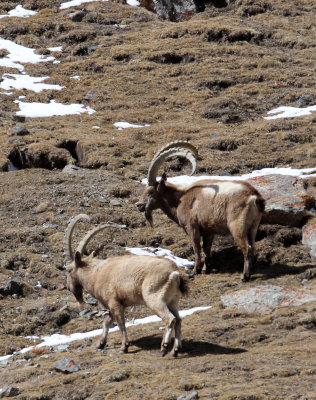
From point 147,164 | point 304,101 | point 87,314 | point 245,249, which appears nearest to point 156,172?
point 245,249

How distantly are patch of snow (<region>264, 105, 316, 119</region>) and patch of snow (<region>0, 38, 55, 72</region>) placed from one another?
1752 cm

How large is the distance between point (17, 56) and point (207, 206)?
96.6 feet

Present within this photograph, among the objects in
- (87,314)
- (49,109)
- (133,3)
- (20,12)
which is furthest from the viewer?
(133,3)

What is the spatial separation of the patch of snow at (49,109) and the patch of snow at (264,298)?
21.0 metres

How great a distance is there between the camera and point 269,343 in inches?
412

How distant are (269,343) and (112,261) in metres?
3.38

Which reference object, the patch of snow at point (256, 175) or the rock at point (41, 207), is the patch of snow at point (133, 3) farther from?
the rock at point (41, 207)

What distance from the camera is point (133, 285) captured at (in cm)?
1062

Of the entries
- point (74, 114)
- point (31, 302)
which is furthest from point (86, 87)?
point (31, 302)

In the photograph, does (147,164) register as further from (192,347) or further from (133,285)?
(192,347)

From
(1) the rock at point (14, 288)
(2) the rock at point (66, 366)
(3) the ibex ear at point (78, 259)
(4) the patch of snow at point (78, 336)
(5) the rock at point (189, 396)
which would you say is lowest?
(4) the patch of snow at point (78, 336)

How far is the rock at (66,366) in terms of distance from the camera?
10.0 meters

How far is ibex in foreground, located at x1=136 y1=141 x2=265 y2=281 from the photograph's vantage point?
1459 centimetres

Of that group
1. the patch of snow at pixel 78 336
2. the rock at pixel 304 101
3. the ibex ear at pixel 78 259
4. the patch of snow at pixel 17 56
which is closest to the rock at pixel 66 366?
the patch of snow at pixel 78 336
